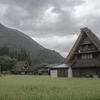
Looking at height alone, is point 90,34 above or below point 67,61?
above

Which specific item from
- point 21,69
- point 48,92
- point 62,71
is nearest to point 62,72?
point 62,71

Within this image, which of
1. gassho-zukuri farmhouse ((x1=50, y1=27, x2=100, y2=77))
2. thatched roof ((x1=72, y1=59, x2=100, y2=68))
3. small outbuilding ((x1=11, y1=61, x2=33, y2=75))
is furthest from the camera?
small outbuilding ((x1=11, y1=61, x2=33, y2=75))

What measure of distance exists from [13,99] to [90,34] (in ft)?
90.4

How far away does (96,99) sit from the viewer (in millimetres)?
5527

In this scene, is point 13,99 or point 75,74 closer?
point 13,99

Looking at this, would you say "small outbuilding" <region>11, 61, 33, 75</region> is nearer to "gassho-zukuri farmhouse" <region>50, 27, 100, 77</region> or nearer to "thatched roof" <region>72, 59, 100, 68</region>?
"gassho-zukuri farmhouse" <region>50, 27, 100, 77</region>

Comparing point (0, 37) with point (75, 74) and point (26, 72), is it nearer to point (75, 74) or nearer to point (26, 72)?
point (26, 72)

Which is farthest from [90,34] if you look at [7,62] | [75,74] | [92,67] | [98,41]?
[7,62]

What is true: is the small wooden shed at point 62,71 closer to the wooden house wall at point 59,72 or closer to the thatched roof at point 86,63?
the wooden house wall at point 59,72

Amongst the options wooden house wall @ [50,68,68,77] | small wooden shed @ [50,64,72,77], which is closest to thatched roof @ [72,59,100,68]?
small wooden shed @ [50,64,72,77]

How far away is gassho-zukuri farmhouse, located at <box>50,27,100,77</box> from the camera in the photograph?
2800 cm

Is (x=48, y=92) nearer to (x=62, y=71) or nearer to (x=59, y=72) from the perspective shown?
(x=62, y=71)

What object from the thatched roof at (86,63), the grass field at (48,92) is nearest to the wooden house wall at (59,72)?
the thatched roof at (86,63)

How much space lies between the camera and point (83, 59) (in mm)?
30203
